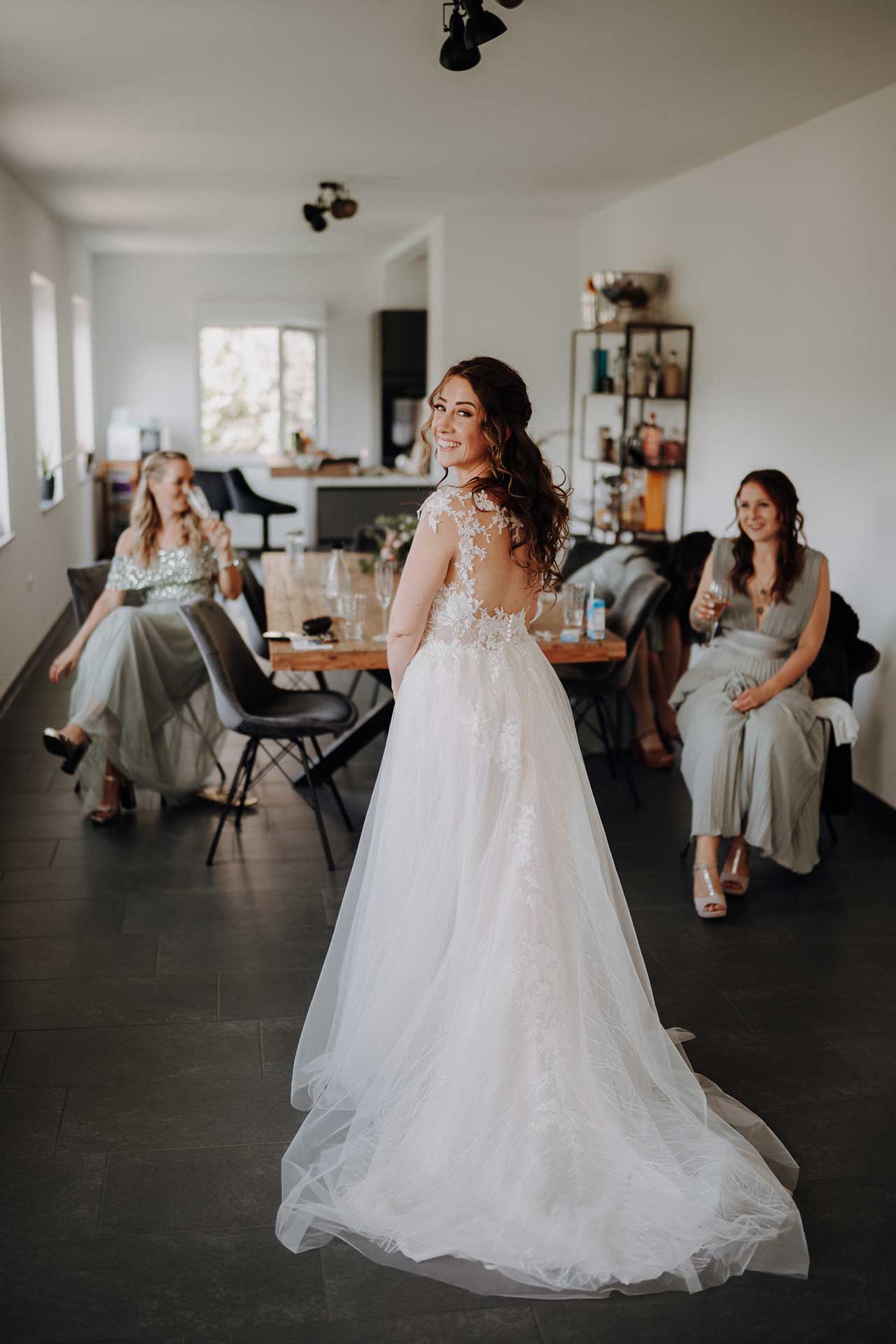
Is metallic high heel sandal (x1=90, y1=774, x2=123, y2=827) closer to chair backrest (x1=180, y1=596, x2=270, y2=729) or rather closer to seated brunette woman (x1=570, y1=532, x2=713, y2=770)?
chair backrest (x1=180, y1=596, x2=270, y2=729)

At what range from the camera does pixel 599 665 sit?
5.39m

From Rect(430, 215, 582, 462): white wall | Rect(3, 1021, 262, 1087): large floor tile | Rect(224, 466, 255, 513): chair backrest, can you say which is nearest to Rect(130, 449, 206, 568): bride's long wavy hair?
Rect(3, 1021, 262, 1087): large floor tile

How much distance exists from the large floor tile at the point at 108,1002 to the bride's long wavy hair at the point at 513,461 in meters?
1.67

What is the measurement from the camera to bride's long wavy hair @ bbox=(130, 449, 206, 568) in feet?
16.8

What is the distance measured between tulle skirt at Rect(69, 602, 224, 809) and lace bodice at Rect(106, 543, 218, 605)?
0.20ft

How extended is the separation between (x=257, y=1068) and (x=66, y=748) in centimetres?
199

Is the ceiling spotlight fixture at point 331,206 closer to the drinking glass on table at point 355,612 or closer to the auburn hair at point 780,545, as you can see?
the drinking glass on table at point 355,612

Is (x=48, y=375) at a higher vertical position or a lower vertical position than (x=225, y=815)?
higher

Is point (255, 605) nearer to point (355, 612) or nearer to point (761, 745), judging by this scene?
point (355, 612)

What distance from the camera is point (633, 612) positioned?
17.4ft

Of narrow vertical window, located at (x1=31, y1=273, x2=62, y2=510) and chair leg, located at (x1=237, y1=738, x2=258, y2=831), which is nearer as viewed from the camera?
chair leg, located at (x1=237, y1=738, x2=258, y2=831)

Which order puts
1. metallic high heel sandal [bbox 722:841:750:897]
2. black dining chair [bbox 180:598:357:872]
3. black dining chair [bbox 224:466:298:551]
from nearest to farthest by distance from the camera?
metallic high heel sandal [bbox 722:841:750:897], black dining chair [bbox 180:598:357:872], black dining chair [bbox 224:466:298:551]

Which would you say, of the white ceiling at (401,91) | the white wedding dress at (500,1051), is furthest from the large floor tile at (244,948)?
the white ceiling at (401,91)

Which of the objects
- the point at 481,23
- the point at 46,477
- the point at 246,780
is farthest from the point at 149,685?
the point at 46,477
